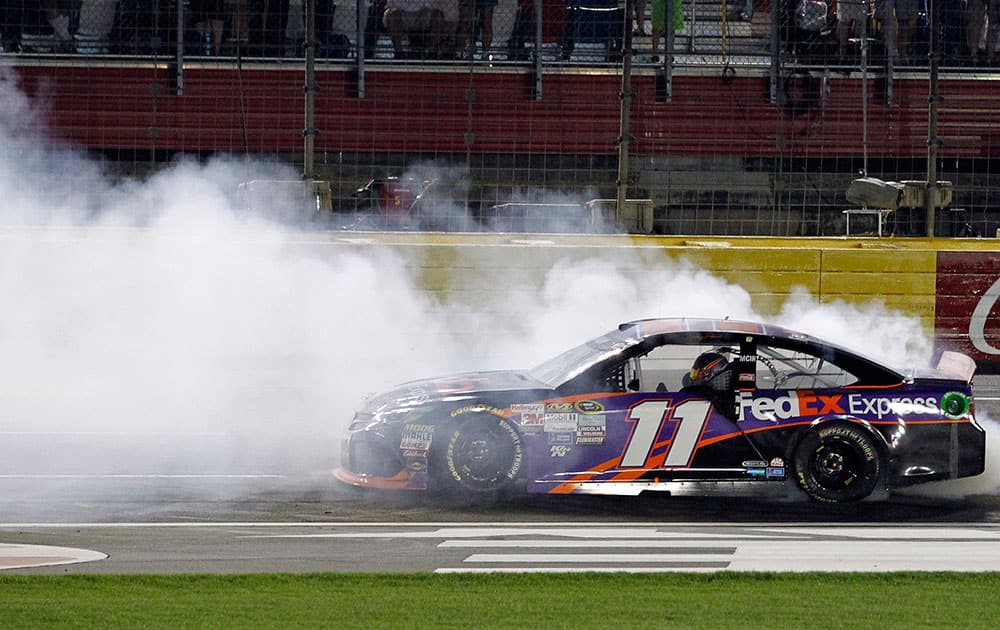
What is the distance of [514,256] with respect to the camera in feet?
50.6

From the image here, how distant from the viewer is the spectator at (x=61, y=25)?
1908cm

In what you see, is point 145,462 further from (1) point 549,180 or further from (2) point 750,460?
(1) point 549,180

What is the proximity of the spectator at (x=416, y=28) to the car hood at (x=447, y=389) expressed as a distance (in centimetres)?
966

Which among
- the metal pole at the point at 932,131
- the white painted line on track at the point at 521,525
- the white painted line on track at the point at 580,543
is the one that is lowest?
the white painted line on track at the point at 521,525

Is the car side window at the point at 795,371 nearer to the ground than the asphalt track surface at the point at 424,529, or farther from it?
farther from it

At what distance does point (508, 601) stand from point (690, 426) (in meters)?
3.07

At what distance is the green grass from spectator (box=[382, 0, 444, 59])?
1275cm

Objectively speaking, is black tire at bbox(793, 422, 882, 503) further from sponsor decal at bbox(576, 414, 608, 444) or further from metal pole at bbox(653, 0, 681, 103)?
metal pole at bbox(653, 0, 681, 103)

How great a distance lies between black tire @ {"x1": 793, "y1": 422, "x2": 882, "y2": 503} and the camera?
9812 millimetres

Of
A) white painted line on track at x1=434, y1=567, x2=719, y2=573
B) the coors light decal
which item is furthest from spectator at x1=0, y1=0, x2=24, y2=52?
white painted line on track at x1=434, y1=567, x2=719, y2=573

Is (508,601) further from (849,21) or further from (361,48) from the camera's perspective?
(849,21)

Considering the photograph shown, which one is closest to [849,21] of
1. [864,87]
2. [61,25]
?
[864,87]

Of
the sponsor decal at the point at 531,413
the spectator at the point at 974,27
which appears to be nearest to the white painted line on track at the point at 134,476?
the sponsor decal at the point at 531,413

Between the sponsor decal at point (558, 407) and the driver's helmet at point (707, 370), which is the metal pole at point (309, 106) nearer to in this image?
the sponsor decal at point (558, 407)
